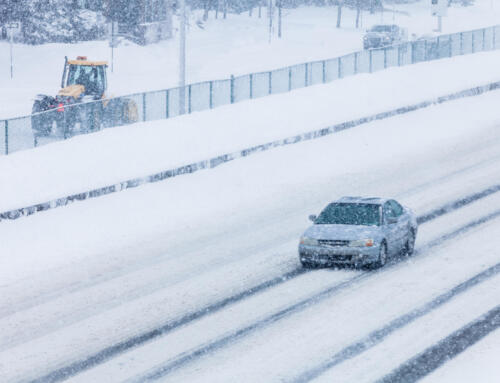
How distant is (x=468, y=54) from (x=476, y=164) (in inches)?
699

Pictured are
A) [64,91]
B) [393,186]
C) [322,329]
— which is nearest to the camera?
[322,329]

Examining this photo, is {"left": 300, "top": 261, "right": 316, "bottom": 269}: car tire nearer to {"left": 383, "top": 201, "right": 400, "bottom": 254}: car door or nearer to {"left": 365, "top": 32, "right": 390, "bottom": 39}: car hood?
{"left": 383, "top": 201, "right": 400, "bottom": 254}: car door

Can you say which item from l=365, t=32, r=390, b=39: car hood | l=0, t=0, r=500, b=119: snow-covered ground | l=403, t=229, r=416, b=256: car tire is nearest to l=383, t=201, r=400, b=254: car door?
l=403, t=229, r=416, b=256: car tire

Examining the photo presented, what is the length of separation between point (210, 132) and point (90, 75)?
Result: 7829 mm

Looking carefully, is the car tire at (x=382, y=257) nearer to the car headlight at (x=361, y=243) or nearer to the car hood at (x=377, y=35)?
the car headlight at (x=361, y=243)

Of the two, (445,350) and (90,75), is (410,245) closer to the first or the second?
(445,350)

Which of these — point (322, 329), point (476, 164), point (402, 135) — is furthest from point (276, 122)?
point (322, 329)

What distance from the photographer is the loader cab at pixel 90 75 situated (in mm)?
40062

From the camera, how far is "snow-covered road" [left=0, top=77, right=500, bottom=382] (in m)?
16.2

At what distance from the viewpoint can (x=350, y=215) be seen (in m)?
22.5

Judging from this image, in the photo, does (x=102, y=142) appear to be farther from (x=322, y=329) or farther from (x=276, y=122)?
(x=322, y=329)

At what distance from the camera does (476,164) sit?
111 ft

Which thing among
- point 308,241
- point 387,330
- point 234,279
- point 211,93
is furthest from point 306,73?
point 387,330

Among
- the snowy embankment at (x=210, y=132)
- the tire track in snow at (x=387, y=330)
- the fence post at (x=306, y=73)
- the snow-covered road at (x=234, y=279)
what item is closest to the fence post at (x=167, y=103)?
the snowy embankment at (x=210, y=132)
